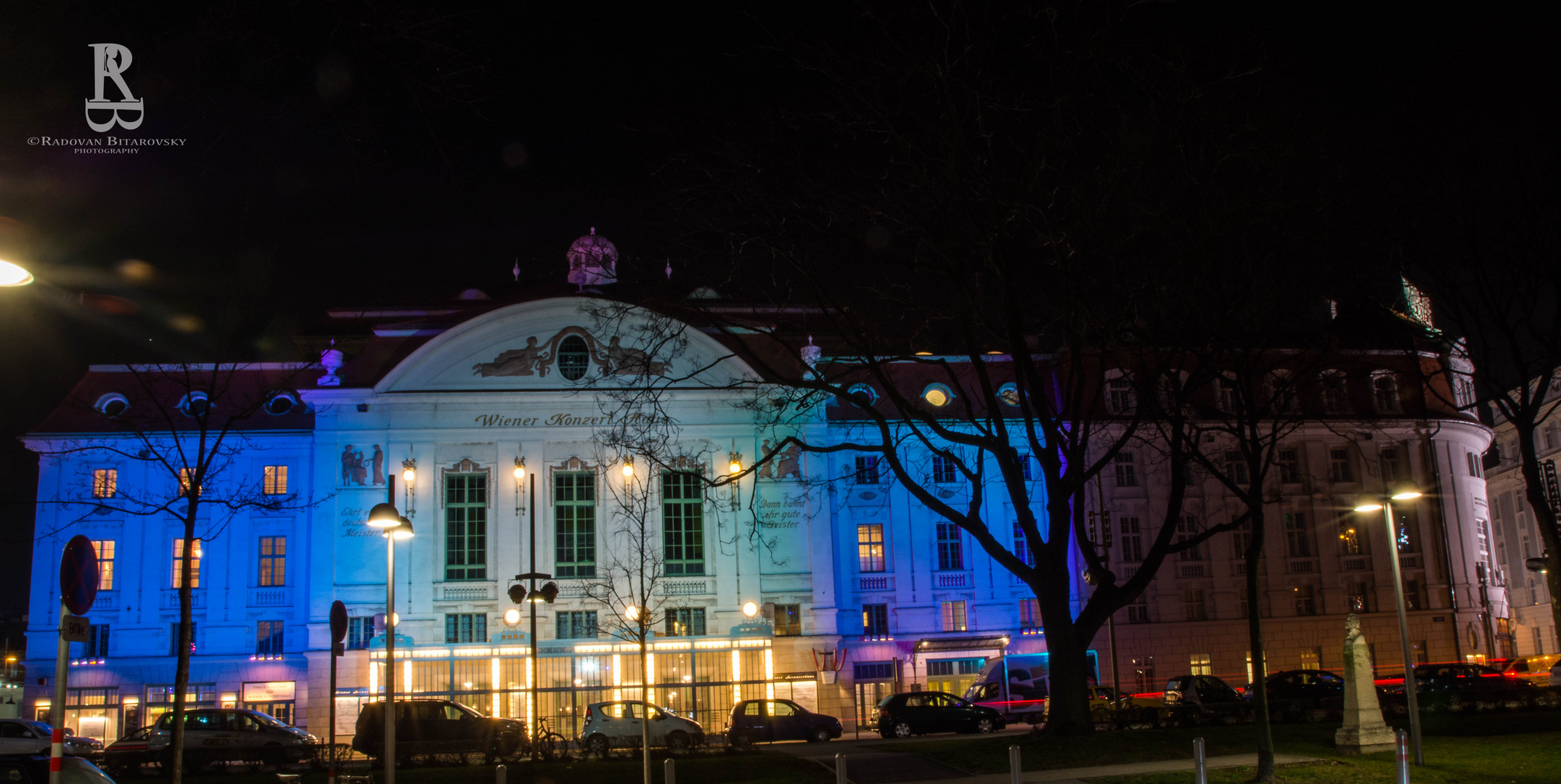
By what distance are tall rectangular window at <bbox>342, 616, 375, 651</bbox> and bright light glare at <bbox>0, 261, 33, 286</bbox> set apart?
1343 inches

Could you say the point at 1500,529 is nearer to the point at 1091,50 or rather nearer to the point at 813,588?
the point at 813,588

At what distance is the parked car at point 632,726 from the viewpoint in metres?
30.2

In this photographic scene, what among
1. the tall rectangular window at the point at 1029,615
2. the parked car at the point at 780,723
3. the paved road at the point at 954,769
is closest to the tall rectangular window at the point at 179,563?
the parked car at the point at 780,723

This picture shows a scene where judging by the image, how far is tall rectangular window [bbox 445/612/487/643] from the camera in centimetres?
3956

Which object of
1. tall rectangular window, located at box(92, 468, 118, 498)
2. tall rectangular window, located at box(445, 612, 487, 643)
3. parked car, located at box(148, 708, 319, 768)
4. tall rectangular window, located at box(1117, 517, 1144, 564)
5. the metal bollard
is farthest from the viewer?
tall rectangular window, located at box(1117, 517, 1144, 564)

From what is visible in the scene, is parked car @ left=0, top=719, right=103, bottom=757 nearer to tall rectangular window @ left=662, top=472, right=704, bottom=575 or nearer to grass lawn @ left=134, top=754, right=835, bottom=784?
grass lawn @ left=134, top=754, right=835, bottom=784

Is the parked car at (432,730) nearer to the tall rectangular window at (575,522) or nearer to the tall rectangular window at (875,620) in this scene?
the tall rectangular window at (575,522)

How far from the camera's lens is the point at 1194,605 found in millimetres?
45344

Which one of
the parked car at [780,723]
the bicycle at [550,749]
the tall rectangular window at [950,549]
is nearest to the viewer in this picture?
the bicycle at [550,749]

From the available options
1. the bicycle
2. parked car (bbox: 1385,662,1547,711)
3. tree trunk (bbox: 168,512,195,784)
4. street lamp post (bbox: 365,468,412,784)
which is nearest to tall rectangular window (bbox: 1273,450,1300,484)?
parked car (bbox: 1385,662,1547,711)

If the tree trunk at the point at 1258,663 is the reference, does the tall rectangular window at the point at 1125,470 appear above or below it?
above

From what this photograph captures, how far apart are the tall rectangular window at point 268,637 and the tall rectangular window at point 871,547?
68.3 feet

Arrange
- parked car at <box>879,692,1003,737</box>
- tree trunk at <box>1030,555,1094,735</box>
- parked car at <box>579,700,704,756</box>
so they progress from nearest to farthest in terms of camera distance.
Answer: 1. tree trunk at <box>1030,555,1094,735</box>
2. parked car at <box>579,700,704,756</box>
3. parked car at <box>879,692,1003,737</box>

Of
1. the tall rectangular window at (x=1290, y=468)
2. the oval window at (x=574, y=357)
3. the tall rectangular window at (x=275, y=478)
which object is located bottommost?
the tall rectangular window at (x=1290, y=468)
